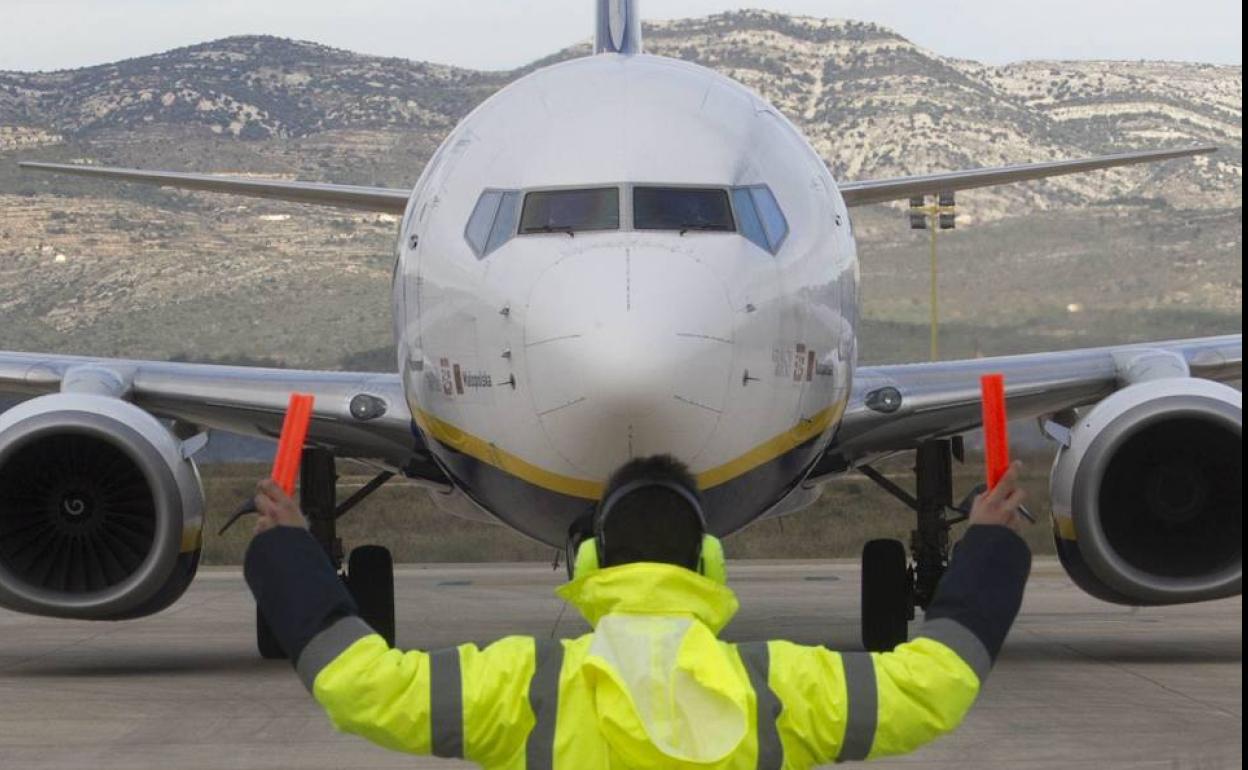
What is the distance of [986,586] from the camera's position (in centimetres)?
443

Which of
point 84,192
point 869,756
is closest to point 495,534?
point 869,756

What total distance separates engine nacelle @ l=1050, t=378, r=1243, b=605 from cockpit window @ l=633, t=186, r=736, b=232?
3390 millimetres

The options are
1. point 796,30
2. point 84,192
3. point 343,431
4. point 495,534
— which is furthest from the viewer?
point 796,30

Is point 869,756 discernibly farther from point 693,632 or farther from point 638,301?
point 638,301

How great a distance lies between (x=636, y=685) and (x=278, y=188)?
11255 mm

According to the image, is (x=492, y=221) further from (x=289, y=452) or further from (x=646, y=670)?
(x=646, y=670)

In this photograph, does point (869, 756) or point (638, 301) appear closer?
point (869, 756)

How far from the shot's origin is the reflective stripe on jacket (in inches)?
164

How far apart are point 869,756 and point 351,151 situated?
79.4 metres

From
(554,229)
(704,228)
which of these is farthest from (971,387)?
(554,229)

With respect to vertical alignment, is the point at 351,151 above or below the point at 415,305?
below

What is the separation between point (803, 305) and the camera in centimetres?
1031

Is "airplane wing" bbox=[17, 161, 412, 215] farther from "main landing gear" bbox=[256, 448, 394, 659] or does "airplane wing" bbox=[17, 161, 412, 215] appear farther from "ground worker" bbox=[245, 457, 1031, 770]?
"ground worker" bbox=[245, 457, 1031, 770]

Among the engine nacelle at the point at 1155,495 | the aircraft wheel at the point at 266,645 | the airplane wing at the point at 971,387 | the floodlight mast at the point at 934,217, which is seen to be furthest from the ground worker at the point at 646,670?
the floodlight mast at the point at 934,217
